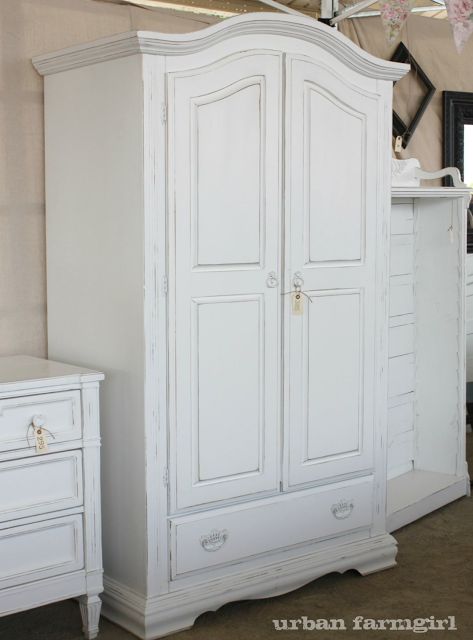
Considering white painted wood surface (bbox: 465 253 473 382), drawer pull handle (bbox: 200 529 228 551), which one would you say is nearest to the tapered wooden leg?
drawer pull handle (bbox: 200 529 228 551)

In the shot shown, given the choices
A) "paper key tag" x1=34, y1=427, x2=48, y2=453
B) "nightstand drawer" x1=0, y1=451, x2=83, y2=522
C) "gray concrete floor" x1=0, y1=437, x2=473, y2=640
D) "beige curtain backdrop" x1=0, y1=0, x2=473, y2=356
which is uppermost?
"beige curtain backdrop" x1=0, y1=0, x2=473, y2=356

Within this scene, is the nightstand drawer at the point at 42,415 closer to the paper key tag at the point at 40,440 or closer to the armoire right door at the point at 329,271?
the paper key tag at the point at 40,440

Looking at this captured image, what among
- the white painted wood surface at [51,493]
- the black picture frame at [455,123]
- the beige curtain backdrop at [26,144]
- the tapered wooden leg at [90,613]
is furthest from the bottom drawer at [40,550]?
the black picture frame at [455,123]

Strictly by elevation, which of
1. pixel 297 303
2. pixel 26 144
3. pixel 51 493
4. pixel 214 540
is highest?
pixel 26 144

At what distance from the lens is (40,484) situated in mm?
2818

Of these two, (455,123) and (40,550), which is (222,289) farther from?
(455,123)

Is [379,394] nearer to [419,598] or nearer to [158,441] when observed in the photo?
[419,598]

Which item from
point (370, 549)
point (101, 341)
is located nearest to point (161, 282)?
point (101, 341)

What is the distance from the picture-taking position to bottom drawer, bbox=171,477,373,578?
10.1 feet

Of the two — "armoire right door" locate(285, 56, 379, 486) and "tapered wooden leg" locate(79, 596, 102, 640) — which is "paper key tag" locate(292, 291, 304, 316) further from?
"tapered wooden leg" locate(79, 596, 102, 640)

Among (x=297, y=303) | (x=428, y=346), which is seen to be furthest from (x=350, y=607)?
(x=428, y=346)

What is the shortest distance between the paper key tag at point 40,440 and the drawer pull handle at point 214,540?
64 centimetres

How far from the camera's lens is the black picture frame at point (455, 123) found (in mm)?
4961

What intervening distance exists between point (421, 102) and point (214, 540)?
272cm
